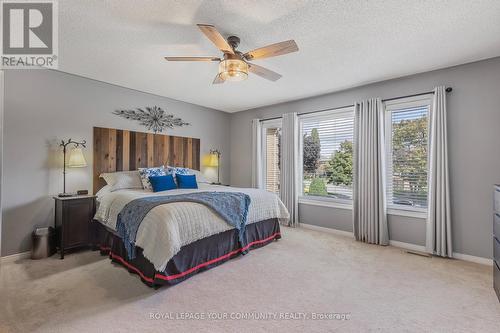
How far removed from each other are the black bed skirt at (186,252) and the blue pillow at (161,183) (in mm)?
847

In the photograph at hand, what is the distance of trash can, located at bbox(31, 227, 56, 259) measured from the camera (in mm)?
3102

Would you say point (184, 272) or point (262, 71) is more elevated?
point (262, 71)

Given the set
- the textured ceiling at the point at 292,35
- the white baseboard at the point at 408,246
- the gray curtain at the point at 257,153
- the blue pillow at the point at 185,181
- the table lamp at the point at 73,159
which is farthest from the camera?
the gray curtain at the point at 257,153

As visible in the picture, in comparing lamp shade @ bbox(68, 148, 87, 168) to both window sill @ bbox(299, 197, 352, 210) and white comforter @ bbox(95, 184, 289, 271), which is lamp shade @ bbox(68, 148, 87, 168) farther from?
window sill @ bbox(299, 197, 352, 210)

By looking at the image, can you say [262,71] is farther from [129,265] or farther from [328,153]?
[129,265]

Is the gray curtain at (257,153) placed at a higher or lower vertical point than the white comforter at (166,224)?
higher

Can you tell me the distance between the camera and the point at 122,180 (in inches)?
149

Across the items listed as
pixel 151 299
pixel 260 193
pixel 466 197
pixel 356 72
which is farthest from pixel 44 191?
pixel 466 197

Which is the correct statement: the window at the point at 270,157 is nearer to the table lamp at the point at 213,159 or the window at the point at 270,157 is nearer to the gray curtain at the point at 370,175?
the table lamp at the point at 213,159

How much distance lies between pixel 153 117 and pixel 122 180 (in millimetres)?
1408

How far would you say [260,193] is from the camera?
374 centimetres

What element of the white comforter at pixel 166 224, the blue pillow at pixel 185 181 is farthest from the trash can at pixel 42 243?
the blue pillow at pixel 185 181

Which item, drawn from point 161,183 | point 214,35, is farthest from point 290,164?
point 214,35

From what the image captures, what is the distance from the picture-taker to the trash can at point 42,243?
3.10 meters
